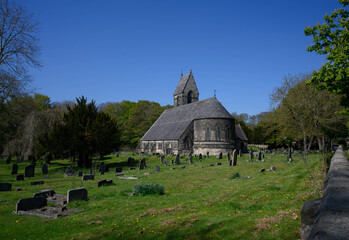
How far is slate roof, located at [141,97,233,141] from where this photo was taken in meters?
38.5

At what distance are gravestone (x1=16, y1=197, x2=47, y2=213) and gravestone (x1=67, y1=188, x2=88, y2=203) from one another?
816mm

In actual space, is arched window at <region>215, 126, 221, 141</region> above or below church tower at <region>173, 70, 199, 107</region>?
below

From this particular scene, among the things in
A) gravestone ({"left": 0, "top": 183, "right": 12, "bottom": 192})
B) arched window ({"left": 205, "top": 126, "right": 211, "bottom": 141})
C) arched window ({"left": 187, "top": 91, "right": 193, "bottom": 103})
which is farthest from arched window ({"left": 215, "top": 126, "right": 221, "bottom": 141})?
gravestone ({"left": 0, "top": 183, "right": 12, "bottom": 192})

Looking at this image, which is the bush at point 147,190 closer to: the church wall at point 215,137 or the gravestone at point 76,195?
the gravestone at point 76,195

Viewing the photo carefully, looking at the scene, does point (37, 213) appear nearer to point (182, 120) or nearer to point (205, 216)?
point (205, 216)

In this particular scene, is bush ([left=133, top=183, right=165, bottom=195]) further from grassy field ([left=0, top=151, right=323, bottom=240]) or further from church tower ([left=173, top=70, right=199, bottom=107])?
church tower ([left=173, top=70, right=199, bottom=107])

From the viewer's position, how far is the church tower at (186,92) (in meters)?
52.9

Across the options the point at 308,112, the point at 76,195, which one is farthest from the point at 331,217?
the point at 308,112

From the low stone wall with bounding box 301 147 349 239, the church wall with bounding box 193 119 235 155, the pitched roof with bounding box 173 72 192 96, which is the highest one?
the pitched roof with bounding box 173 72 192 96

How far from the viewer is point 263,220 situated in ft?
17.1

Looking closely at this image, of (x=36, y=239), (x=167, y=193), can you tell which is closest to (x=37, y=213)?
(x=36, y=239)

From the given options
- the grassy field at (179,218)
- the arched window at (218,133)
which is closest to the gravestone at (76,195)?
the grassy field at (179,218)

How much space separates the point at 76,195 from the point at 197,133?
30629mm

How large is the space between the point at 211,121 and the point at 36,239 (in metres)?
33.0
